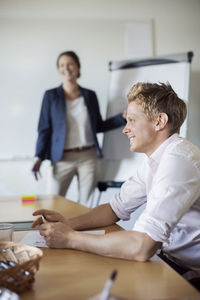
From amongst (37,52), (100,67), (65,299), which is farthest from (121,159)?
(65,299)

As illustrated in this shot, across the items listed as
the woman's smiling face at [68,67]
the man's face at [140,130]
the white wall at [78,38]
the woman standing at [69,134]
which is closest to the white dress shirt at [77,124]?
the woman standing at [69,134]

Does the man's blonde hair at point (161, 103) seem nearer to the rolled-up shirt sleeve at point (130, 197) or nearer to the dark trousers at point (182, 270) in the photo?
the rolled-up shirt sleeve at point (130, 197)

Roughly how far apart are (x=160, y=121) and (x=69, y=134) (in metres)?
1.88

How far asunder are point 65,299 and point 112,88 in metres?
2.84

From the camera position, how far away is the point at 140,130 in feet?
4.36

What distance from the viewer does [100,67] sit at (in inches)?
147

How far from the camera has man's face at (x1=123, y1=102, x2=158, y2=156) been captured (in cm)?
132

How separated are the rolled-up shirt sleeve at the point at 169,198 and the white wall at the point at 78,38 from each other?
268 cm

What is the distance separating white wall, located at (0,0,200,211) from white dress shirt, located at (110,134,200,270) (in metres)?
2.44

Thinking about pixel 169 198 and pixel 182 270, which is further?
pixel 182 270

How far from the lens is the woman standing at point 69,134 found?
10.1 feet

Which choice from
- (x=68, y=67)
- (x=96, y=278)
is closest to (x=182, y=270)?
(x=96, y=278)

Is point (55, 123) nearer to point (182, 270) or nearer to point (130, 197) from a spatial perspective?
point (130, 197)

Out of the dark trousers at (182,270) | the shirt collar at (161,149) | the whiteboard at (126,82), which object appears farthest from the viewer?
the whiteboard at (126,82)
